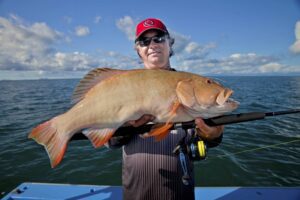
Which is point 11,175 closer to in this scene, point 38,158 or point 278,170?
point 38,158

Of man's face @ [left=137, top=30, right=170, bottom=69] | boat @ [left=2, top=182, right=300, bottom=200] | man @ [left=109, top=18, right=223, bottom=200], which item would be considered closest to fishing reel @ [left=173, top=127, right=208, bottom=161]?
man @ [left=109, top=18, right=223, bottom=200]

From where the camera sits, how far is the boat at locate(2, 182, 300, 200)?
447 centimetres

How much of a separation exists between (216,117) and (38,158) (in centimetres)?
855

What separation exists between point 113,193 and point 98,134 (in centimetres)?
260

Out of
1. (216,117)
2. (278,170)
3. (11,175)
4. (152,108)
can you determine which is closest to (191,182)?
(216,117)

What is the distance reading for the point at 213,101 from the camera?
2576 millimetres

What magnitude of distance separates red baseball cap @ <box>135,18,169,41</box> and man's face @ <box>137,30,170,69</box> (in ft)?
0.18

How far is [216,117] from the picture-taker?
2.78 meters

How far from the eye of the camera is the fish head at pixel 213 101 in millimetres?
2549

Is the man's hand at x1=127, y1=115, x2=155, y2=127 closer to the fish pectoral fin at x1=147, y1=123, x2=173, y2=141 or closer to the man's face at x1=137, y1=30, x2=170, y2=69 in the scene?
the fish pectoral fin at x1=147, y1=123, x2=173, y2=141

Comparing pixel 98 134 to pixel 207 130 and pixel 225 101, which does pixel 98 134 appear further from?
pixel 225 101

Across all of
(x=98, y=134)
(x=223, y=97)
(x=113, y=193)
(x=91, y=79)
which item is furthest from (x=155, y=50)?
(x=113, y=193)

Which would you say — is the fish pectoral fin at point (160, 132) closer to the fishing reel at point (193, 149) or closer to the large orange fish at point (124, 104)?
the large orange fish at point (124, 104)

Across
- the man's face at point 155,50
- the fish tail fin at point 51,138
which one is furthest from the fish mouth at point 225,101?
the fish tail fin at point 51,138
